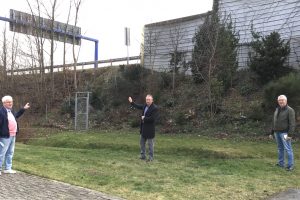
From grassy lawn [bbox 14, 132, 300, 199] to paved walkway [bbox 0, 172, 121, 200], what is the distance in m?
0.41

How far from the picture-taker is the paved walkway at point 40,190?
854 centimetres

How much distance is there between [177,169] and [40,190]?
4.11m

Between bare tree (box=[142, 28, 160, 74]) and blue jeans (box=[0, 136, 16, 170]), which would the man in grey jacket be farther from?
bare tree (box=[142, 28, 160, 74])

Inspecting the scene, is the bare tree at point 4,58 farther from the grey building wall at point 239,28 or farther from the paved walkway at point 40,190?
the paved walkway at point 40,190

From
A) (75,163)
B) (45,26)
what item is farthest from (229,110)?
(45,26)

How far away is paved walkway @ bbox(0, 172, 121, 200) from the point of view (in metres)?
8.54

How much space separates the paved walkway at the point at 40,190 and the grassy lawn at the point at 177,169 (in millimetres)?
411

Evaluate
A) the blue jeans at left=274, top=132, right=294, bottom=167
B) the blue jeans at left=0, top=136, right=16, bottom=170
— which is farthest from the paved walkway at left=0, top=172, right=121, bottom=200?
the blue jeans at left=274, top=132, right=294, bottom=167

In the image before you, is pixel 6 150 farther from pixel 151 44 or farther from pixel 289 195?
pixel 151 44

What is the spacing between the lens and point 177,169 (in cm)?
1207

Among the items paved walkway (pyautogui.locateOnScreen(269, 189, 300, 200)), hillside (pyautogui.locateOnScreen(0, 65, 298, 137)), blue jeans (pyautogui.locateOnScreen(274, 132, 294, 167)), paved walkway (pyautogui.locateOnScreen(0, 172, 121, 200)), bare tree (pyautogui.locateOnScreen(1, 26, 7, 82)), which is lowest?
paved walkway (pyautogui.locateOnScreen(269, 189, 300, 200))

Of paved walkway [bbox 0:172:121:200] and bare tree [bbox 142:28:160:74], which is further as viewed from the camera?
bare tree [bbox 142:28:160:74]

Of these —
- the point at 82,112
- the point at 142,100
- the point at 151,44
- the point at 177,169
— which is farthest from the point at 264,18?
the point at 177,169

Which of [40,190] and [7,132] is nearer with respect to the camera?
[40,190]
